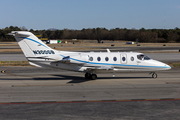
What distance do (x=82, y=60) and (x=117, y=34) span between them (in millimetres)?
146983

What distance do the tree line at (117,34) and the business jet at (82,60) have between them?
11152 centimetres

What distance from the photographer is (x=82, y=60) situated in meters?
21.9

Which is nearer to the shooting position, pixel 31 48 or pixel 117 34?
pixel 31 48

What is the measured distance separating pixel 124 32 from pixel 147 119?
156m

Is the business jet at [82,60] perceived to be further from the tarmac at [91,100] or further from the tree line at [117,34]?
the tree line at [117,34]

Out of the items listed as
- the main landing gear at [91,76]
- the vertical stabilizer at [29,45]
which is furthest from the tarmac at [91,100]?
the vertical stabilizer at [29,45]

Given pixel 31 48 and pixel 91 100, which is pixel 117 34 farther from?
pixel 91 100

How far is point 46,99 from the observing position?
49.1 ft

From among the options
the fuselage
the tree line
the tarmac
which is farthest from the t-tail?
the tree line

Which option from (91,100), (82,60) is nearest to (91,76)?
(82,60)

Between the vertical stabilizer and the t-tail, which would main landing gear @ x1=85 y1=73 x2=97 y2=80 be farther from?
the vertical stabilizer

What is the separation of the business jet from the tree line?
4391 inches

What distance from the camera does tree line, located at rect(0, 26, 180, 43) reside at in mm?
133562

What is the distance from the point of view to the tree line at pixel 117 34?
13356 centimetres
